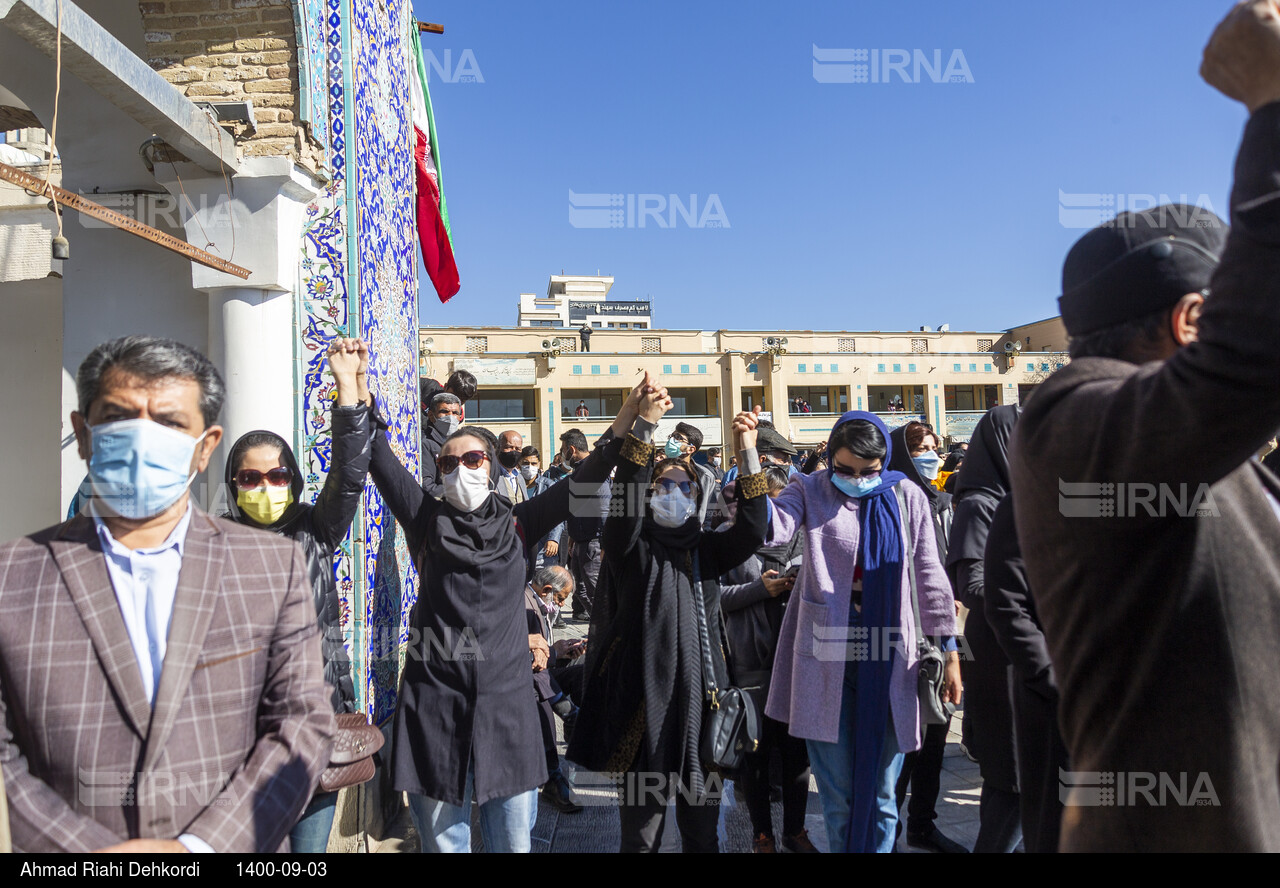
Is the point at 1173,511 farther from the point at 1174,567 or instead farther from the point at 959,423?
the point at 959,423

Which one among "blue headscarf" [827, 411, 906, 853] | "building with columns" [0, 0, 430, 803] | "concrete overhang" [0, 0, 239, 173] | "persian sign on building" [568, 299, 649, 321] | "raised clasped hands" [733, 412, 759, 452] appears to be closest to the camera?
"concrete overhang" [0, 0, 239, 173]

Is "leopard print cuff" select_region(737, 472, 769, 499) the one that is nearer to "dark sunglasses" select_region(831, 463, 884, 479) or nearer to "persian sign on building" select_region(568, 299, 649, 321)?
"dark sunglasses" select_region(831, 463, 884, 479)

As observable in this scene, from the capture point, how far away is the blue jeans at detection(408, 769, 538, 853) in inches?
111

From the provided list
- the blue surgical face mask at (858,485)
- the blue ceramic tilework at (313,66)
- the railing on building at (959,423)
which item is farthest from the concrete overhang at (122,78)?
the railing on building at (959,423)

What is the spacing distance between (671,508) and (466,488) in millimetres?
776

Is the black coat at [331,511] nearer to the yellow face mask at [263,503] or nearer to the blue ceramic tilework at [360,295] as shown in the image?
the yellow face mask at [263,503]

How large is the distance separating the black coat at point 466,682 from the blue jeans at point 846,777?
3.56ft

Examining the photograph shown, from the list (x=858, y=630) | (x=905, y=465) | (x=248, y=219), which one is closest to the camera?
(x=858, y=630)

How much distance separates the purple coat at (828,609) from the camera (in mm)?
2990

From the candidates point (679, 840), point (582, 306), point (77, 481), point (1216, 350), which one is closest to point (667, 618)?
point (679, 840)

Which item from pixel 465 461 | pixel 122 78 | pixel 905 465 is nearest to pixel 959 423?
pixel 905 465

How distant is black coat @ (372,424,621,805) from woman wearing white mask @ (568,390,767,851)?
0.71 feet

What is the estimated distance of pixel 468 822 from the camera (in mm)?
2879

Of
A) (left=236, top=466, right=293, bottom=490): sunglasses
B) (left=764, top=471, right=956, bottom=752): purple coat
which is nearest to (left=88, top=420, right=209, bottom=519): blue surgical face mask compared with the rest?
(left=236, top=466, right=293, bottom=490): sunglasses
